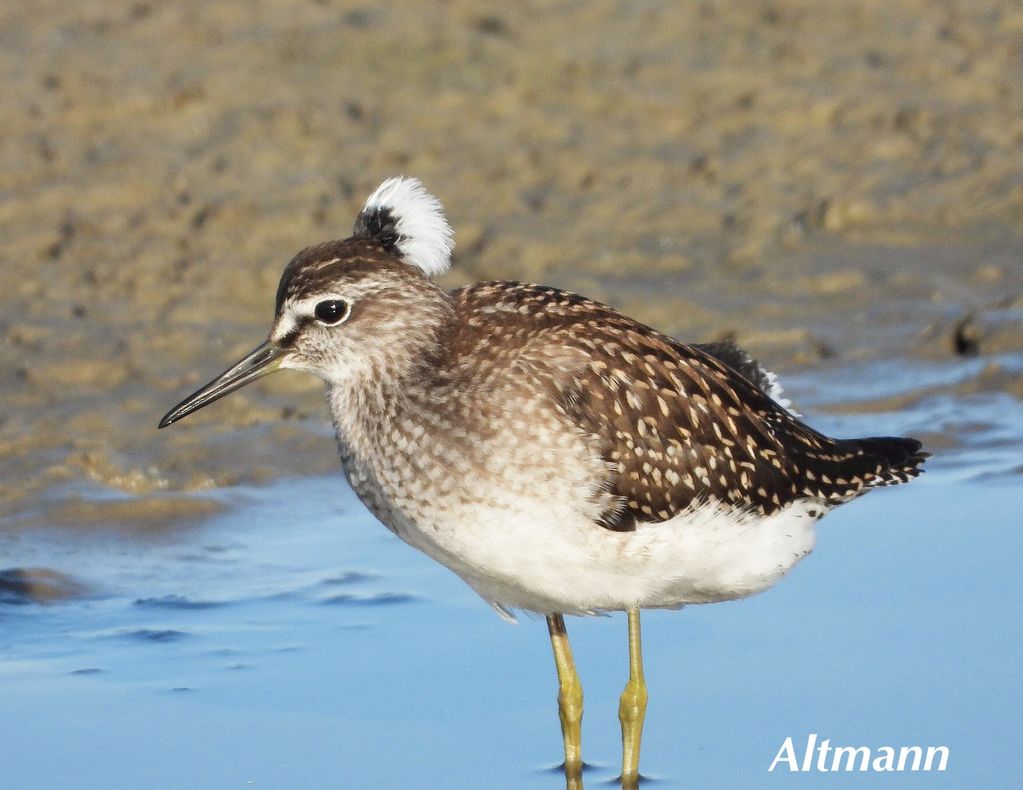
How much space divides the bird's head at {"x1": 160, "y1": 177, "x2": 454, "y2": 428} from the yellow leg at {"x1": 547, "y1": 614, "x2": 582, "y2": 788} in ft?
4.19

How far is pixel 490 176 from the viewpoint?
1259 centimetres

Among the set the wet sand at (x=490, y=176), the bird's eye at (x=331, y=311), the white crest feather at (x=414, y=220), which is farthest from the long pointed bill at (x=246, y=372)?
the wet sand at (x=490, y=176)

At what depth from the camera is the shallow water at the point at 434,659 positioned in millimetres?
7051

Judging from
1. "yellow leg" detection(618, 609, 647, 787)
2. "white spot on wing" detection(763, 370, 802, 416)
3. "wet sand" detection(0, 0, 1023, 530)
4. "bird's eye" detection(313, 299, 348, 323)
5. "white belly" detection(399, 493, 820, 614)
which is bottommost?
"yellow leg" detection(618, 609, 647, 787)

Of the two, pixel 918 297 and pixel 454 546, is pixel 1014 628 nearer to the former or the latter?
pixel 454 546

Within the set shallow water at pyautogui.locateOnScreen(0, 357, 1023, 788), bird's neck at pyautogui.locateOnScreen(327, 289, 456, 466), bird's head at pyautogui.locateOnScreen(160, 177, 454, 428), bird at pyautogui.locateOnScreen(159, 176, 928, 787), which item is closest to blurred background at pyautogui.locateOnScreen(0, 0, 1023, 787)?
shallow water at pyautogui.locateOnScreen(0, 357, 1023, 788)

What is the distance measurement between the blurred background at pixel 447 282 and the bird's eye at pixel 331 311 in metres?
1.67

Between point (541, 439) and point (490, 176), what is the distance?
6256 millimetres

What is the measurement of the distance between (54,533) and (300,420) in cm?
174

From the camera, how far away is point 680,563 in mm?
6832

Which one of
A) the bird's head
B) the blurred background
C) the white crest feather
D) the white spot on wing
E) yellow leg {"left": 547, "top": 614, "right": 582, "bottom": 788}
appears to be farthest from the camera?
the white spot on wing

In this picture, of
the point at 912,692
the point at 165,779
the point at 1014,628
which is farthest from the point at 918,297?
the point at 165,779

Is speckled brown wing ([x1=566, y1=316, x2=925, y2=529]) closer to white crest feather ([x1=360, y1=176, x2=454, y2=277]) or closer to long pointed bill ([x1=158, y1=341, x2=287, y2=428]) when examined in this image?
white crest feather ([x1=360, y1=176, x2=454, y2=277])

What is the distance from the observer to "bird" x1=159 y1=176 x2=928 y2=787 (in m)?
6.55
